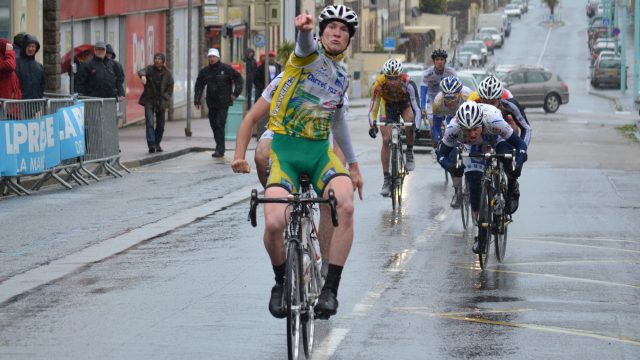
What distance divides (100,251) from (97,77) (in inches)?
471

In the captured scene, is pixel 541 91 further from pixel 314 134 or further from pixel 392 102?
pixel 314 134

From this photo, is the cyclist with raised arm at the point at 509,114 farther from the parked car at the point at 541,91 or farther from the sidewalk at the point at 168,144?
the parked car at the point at 541,91

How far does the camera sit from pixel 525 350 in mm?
9133

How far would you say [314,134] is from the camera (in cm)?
904

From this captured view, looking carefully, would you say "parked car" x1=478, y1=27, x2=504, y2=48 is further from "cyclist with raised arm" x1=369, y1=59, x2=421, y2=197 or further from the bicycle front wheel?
the bicycle front wheel

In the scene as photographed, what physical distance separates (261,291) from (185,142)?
63.8 ft

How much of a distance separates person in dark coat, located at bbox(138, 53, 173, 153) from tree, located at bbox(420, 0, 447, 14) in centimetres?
12155

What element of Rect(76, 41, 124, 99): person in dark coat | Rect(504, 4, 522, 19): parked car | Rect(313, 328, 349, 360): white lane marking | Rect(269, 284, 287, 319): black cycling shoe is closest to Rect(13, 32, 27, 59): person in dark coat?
Rect(76, 41, 124, 99): person in dark coat

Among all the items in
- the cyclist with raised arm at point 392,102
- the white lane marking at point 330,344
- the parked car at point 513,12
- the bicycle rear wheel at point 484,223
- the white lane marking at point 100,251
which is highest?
the parked car at point 513,12

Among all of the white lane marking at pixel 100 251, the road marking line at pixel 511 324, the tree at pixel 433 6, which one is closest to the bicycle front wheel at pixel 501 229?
the road marking line at pixel 511 324

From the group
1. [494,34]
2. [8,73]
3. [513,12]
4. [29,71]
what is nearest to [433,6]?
[513,12]

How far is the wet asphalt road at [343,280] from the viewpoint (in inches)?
367

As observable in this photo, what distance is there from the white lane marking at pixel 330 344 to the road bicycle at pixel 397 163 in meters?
8.20

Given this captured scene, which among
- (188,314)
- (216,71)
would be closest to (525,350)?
Answer: (188,314)
